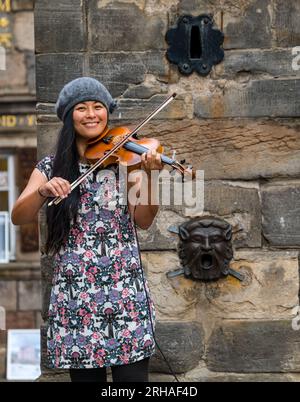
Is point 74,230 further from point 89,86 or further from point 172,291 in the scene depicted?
point 172,291

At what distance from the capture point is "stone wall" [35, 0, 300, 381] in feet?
15.6

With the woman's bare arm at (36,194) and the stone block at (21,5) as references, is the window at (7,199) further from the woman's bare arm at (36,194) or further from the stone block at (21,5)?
the woman's bare arm at (36,194)

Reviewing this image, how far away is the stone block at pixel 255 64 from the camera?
4750mm

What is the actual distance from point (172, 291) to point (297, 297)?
1.72ft

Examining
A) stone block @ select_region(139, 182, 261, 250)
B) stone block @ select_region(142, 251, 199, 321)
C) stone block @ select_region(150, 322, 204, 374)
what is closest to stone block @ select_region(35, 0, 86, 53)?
stone block @ select_region(139, 182, 261, 250)

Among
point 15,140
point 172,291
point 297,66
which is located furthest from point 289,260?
point 15,140

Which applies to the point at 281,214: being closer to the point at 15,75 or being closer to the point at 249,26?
the point at 249,26

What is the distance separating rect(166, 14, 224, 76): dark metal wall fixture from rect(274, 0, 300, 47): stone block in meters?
0.24

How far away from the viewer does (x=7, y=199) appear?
54.7ft

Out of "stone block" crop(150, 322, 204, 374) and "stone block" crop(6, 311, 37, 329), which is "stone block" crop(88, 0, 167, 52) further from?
"stone block" crop(6, 311, 37, 329)

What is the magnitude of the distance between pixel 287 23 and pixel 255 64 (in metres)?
0.21

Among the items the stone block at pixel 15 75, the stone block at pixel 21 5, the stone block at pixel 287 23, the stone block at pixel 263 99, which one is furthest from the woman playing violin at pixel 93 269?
the stone block at pixel 21 5

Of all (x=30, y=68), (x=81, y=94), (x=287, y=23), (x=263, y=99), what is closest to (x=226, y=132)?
Result: (x=263, y=99)

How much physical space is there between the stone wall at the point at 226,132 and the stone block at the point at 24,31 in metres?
11.3
